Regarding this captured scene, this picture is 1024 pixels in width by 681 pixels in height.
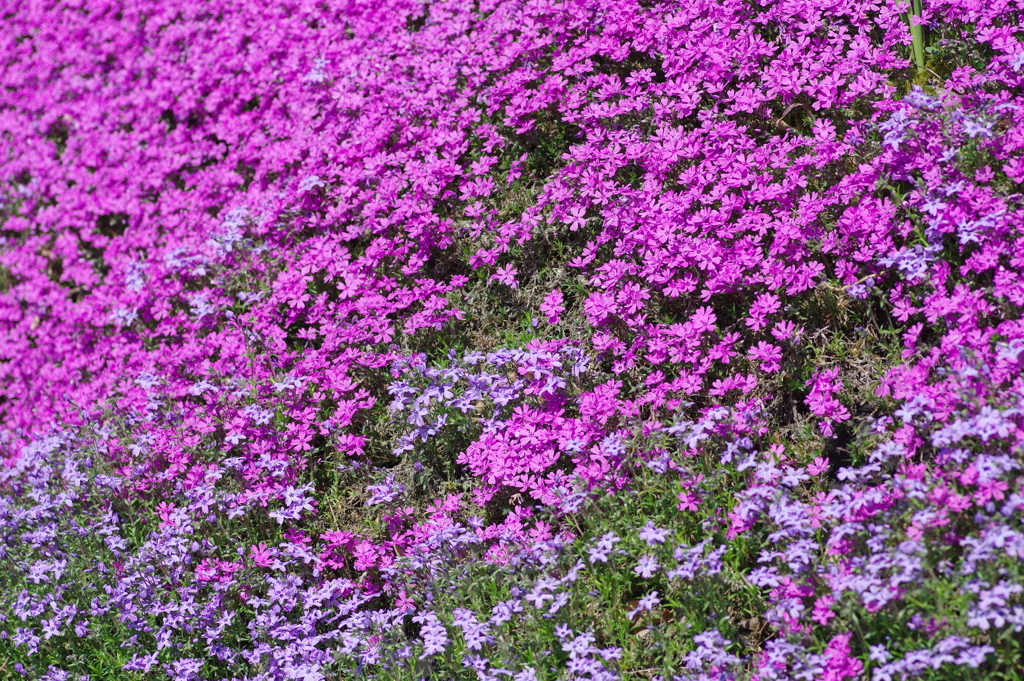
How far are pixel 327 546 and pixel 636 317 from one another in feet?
6.24

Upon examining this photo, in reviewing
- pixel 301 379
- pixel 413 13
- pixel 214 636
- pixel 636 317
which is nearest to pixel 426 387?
pixel 301 379

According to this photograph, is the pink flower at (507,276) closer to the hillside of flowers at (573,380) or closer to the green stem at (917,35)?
the hillside of flowers at (573,380)

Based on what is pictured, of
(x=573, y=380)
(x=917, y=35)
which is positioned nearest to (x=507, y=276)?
(x=573, y=380)

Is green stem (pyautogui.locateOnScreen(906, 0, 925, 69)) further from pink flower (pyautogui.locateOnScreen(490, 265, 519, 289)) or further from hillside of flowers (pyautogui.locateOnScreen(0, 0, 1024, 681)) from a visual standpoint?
pink flower (pyautogui.locateOnScreen(490, 265, 519, 289))

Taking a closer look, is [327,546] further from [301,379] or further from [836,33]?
[836,33]

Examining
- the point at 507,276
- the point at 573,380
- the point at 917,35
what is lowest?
the point at 573,380

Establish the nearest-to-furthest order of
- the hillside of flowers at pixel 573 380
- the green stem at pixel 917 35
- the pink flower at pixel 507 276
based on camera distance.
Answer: the hillside of flowers at pixel 573 380, the green stem at pixel 917 35, the pink flower at pixel 507 276

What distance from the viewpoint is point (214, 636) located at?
167 inches

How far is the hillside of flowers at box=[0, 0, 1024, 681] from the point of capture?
11.6 feet

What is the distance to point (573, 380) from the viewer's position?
448 centimetres

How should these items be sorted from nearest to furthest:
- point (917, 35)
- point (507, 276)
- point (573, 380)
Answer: point (573, 380) < point (917, 35) < point (507, 276)

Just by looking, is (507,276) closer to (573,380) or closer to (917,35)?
(573,380)

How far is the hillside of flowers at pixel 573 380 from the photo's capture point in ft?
11.6

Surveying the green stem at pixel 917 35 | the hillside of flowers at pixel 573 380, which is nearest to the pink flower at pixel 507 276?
the hillside of flowers at pixel 573 380
